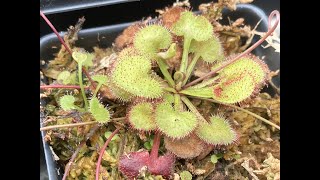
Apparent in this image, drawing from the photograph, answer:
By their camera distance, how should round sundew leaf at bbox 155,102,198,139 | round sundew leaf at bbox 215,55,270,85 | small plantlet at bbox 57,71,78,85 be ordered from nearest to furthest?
round sundew leaf at bbox 155,102,198,139
round sundew leaf at bbox 215,55,270,85
small plantlet at bbox 57,71,78,85

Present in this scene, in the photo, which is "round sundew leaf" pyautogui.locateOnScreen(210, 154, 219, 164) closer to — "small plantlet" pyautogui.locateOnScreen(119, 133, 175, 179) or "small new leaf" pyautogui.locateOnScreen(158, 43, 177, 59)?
"small plantlet" pyautogui.locateOnScreen(119, 133, 175, 179)

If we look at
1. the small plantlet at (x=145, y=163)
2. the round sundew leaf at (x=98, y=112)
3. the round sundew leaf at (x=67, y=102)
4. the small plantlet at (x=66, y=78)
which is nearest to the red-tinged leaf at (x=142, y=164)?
the small plantlet at (x=145, y=163)

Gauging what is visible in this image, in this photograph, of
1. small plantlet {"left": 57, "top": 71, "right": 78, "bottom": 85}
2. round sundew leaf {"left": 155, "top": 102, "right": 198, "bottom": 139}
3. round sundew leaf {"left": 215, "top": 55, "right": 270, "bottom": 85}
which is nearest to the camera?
round sundew leaf {"left": 155, "top": 102, "right": 198, "bottom": 139}

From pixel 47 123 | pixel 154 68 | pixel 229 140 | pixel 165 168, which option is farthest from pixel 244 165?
pixel 47 123

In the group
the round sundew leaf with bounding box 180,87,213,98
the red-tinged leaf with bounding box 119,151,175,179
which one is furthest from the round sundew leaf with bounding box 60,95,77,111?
the round sundew leaf with bounding box 180,87,213,98

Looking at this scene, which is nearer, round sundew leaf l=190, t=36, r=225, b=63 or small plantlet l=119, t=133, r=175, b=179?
small plantlet l=119, t=133, r=175, b=179

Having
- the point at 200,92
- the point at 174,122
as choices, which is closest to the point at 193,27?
the point at 200,92
